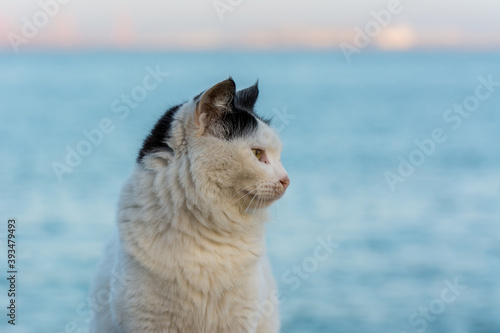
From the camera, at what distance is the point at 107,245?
238cm

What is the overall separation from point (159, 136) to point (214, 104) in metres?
0.22

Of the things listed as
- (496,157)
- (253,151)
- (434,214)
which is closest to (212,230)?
(253,151)

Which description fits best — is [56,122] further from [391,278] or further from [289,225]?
[391,278]

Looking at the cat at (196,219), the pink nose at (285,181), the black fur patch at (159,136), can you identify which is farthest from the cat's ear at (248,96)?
the pink nose at (285,181)

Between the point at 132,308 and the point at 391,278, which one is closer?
the point at 132,308

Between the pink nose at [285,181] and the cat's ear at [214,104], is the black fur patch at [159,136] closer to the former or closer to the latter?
the cat's ear at [214,104]

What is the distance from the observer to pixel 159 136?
7.01 feet

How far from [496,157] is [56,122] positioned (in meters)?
7.21

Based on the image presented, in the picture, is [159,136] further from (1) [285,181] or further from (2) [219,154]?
(1) [285,181]

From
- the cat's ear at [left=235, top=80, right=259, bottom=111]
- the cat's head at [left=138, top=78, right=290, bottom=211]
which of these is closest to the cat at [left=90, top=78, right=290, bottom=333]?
the cat's head at [left=138, top=78, right=290, bottom=211]

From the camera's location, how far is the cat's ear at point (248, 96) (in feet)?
7.60

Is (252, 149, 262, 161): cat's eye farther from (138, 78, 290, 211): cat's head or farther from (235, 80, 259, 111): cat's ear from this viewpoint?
(235, 80, 259, 111): cat's ear

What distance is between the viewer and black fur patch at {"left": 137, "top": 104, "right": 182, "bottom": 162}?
212 centimetres

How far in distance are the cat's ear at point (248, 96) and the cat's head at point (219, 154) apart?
171 mm
